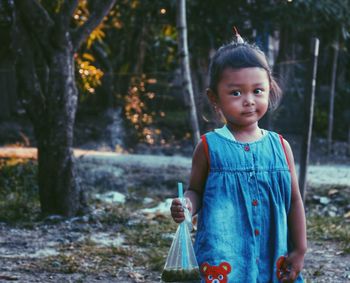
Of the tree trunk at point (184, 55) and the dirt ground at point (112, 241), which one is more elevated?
the tree trunk at point (184, 55)

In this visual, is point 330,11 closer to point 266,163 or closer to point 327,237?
point 327,237

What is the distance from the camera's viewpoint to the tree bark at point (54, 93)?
5.71 m

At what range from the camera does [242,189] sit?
8.30ft

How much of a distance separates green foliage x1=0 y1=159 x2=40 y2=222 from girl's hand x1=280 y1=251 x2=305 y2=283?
12.3 feet

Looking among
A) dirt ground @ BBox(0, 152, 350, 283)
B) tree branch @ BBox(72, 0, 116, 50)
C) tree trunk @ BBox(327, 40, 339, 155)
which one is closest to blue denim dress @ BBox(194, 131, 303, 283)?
dirt ground @ BBox(0, 152, 350, 283)

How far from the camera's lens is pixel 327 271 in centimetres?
459

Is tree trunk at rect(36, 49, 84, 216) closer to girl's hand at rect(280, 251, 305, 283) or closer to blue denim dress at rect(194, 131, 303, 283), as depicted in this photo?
blue denim dress at rect(194, 131, 303, 283)

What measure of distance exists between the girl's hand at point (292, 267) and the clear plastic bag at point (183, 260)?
0.34 m

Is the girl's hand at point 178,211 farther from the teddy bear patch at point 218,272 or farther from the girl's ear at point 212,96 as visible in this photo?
the girl's ear at point 212,96

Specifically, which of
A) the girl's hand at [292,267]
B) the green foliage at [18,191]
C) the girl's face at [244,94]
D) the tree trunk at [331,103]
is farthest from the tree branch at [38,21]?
the tree trunk at [331,103]

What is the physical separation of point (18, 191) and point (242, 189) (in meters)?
5.18

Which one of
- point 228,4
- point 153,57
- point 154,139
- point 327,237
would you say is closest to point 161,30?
point 153,57

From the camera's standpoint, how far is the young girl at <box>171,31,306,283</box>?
99.8 inches

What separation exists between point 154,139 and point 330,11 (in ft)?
11.2
